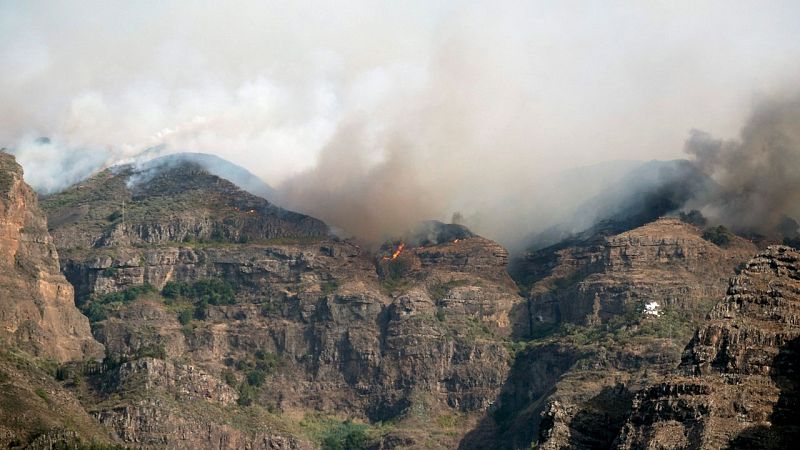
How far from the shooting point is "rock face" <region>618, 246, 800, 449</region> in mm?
184750

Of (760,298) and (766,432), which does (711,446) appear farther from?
(760,298)

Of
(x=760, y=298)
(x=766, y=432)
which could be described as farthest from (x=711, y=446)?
(x=760, y=298)

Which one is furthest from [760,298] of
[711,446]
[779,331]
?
[711,446]

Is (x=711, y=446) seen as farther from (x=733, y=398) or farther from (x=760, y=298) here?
(x=760, y=298)

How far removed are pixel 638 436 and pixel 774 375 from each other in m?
9.99

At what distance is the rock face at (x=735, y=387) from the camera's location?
18475 cm

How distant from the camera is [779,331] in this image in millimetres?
192625

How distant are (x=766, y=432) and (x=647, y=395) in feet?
35.6

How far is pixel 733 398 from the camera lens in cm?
18625

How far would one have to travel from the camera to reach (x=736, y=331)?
192 metres

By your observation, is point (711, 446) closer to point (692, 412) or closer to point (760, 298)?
point (692, 412)

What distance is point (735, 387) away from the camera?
18762cm

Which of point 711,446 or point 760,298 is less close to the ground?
point 760,298

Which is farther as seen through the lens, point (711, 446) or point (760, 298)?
point (760, 298)
